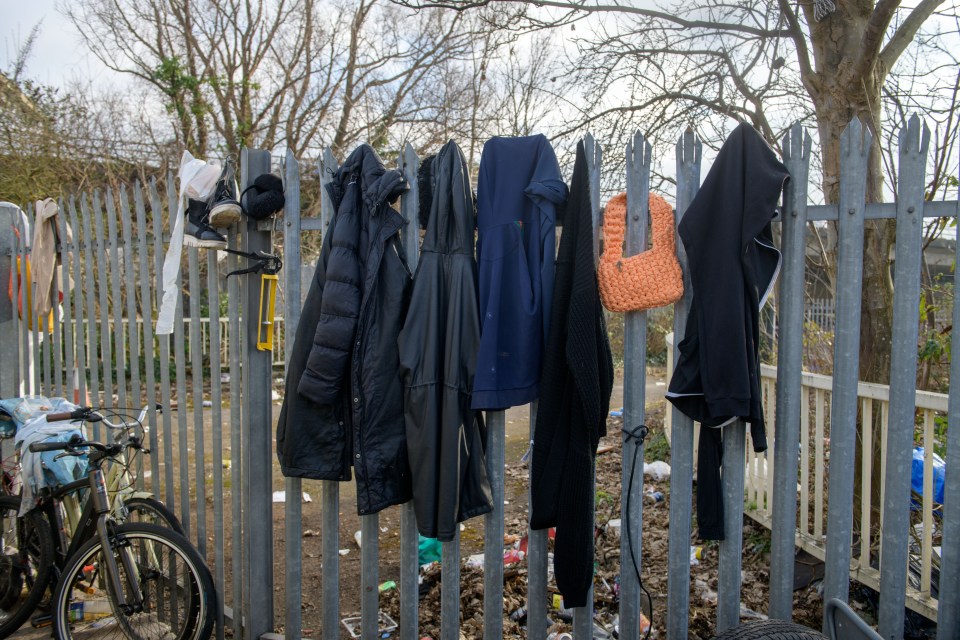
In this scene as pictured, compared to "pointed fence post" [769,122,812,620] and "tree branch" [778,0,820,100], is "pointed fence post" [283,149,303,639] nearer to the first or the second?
"pointed fence post" [769,122,812,620]

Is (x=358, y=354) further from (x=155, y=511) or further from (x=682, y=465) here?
(x=155, y=511)

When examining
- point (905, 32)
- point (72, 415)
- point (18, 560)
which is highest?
point (905, 32)

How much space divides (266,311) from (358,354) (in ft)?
2.51

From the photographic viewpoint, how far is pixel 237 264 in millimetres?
3246

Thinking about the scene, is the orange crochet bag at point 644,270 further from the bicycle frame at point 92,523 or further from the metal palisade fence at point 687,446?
the bicycle frame at point 92,523

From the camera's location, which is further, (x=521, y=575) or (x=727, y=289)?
(x=521, y=575)

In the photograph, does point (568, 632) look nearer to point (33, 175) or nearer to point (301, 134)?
point (33, 175)

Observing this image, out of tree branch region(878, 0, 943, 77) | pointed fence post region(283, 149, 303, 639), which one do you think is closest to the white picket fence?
tree branch region(878, 0, 943, 77)

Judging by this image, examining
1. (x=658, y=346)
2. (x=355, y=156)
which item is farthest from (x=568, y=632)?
(x=658, y=346)

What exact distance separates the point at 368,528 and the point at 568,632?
128 cm

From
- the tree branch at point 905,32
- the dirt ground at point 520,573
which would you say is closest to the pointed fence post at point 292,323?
the dirt ground at point 520,573

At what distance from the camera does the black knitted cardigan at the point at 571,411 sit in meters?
2.39

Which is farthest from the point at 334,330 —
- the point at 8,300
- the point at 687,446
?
the point at 8,300

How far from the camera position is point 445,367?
2582 mm
